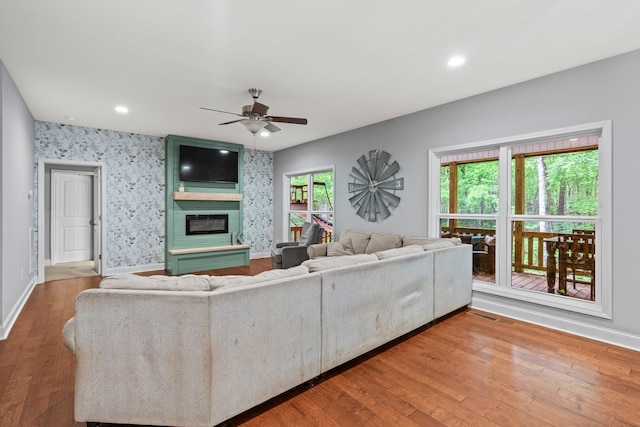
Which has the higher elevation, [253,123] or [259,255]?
[253,123]

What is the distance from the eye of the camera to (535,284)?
3908mm

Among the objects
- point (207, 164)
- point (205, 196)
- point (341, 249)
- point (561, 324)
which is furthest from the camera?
point (207, 164)

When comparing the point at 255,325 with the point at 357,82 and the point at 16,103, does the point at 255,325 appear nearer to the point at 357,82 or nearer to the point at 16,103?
the point at 357,82

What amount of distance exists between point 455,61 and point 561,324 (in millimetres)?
2827

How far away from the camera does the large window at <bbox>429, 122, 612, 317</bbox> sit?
119 inches

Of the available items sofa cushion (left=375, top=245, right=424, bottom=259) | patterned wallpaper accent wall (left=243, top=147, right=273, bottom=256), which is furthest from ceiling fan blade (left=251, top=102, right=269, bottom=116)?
patterned wallpaper accent wall (left=243, top=147, right=273, bottom=256)

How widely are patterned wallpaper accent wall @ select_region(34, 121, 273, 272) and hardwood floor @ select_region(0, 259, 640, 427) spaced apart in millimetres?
2699

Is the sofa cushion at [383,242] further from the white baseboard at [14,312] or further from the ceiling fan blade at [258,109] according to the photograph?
the white baseboard at [14,312]

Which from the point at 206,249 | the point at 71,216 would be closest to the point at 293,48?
the point at 206,249

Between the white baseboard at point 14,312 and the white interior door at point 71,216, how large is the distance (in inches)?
95.5

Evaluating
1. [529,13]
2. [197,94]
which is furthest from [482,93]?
[197,94]

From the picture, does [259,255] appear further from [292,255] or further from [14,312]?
[14,312]

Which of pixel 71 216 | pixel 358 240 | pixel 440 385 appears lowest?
pixel 440 385

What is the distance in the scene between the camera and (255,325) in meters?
1.80
